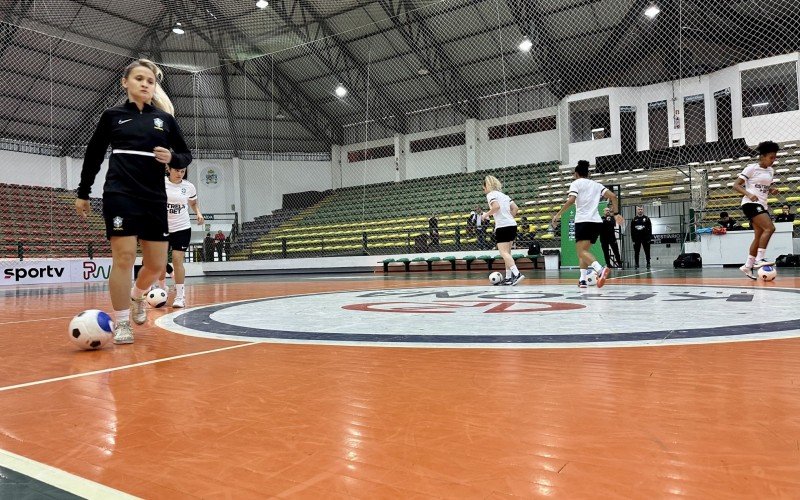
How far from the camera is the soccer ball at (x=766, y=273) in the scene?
20.4ft

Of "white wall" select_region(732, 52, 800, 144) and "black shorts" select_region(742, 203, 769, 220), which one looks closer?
"black shorts" select_region(742, 203, 769, 220)

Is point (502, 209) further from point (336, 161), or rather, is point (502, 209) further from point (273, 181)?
point (273, 181)

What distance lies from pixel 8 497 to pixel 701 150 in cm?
1795

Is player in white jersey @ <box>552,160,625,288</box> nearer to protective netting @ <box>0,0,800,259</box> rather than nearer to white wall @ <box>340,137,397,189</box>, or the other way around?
protective netting @ <box>0,0,800,259</box>

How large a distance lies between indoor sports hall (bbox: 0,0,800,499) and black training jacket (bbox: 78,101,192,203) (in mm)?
16

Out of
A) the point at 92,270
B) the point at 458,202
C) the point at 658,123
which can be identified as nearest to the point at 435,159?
the point at 458,202

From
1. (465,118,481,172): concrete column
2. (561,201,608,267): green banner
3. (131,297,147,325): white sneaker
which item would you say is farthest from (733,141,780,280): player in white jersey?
(465,118,481,172): concrete column

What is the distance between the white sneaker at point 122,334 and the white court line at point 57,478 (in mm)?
1769

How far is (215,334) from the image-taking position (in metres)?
3.03

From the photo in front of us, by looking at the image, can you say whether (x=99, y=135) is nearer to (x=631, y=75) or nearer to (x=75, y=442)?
(x=75, y=442)

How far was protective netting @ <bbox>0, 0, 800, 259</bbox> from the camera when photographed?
15734mm

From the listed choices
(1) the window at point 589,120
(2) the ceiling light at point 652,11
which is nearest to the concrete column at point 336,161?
(1) the window at point 589,120

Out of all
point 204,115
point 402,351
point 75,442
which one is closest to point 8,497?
point 75,442

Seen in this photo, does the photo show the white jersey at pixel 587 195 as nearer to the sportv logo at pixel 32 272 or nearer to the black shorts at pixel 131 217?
the black shorts at pixel 131 217
